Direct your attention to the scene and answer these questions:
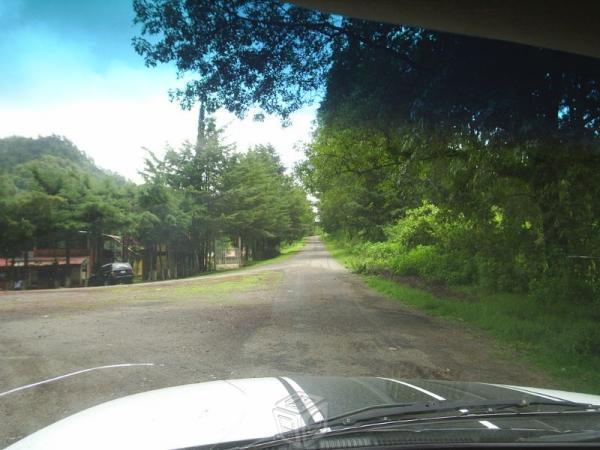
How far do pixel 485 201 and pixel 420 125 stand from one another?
304 cm

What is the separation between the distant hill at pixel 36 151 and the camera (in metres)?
8.57

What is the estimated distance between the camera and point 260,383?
10.1 ft

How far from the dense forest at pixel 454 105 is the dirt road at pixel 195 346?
2500 mm

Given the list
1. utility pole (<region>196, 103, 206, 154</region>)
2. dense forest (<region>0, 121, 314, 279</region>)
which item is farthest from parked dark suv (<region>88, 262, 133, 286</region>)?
utility pole (<region>196, 103, 206, 154</region>)

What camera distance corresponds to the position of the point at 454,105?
832 centimetres

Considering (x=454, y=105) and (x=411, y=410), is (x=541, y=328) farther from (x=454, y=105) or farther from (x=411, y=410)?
(x=411, y=410)

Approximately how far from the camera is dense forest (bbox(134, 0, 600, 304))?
26.3 ft

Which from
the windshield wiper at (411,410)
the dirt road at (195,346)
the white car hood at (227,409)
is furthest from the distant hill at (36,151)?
the windshield wiper at (411,410)

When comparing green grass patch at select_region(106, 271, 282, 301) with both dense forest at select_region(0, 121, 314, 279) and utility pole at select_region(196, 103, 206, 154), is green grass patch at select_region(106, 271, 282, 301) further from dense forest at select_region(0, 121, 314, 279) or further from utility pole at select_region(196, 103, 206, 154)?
utility pole at select_region(196, 103, 206, 154)

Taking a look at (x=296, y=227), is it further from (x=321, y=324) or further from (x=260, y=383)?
(x=260, y=383)

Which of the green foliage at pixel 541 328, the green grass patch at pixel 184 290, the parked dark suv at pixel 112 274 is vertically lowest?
the green foliage at pixel 541 328

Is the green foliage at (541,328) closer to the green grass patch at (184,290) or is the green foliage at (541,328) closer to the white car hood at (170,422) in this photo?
the white car hood at (170,422)

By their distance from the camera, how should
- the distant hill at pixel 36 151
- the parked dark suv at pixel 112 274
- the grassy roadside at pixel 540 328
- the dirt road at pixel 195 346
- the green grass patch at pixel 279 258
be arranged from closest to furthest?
1. the dirt road at pixel 195 346
2. the grassy roadside at pixel 540 328
3. the distant hill at pixel 36 151
4. the parked dark suv at pixel 112 274
5. the green grass patch at pixel 279 258

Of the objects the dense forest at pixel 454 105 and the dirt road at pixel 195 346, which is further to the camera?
the dense forest at pixel 454 105
